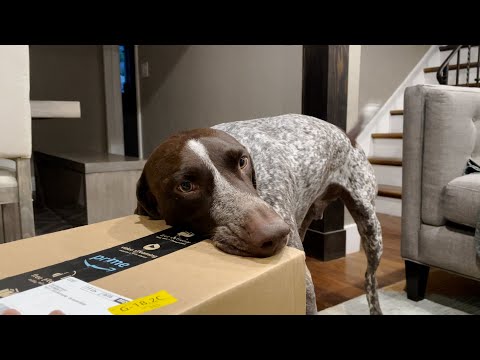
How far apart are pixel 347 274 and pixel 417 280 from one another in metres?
0.46

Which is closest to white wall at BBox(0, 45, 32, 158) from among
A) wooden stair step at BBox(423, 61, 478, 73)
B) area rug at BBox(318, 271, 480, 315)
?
area rug at BBox(318, 271, 480, 315)

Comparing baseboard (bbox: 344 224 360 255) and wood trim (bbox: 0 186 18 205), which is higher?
wood trim (bbox: 0 186 18 205)

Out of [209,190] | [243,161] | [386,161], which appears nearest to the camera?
[209,190]

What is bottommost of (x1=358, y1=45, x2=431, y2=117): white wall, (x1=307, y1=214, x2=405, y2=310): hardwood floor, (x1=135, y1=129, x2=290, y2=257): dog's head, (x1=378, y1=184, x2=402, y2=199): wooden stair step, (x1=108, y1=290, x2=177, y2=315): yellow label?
(x1=307, y1=214, x2=405, y2=310): hardwood floor

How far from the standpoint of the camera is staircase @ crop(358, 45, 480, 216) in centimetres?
378

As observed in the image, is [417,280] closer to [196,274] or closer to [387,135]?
[196,274]

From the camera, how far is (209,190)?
1012mm

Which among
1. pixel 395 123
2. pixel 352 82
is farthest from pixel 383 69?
pixel 352 82

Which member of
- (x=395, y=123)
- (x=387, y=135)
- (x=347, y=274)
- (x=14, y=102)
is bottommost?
(x=347, y=274)

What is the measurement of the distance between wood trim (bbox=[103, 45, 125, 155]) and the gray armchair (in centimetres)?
374

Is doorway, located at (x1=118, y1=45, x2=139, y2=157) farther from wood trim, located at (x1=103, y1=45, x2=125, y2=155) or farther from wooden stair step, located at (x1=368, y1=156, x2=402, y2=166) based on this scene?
wooden stair step, located at (x1=368, y1=156, x2=402, y2=166)
